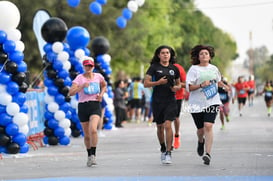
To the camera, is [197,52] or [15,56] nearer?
[197,52]

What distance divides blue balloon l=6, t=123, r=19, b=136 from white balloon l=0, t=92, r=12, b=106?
1.47 ft

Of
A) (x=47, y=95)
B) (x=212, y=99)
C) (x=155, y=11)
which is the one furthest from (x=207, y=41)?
(x=212, y=99)

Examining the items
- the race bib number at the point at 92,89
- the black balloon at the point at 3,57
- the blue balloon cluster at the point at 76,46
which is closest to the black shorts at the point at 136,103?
the blue balloon cluster at the point at 76,46

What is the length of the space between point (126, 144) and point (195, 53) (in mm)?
5426

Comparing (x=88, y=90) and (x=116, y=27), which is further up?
(x=116, y=27)

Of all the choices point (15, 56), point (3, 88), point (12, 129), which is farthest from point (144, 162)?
point (15, 56)

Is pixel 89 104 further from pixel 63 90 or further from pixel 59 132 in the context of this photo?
pixel 63 90

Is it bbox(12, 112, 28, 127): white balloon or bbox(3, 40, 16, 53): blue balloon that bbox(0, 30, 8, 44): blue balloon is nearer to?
bbox(3, 40, 16, 53): blue balloon

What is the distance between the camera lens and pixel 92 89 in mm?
12320

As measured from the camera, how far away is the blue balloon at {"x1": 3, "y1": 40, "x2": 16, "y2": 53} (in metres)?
14.8

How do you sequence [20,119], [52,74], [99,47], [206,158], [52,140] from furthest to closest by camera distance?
[99,47], [52,74], [52,140], [20,119], [206,158]

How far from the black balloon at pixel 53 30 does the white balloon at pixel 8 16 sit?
2.31 meters

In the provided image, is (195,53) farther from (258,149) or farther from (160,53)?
(258,149)

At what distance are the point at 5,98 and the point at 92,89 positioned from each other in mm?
3187
